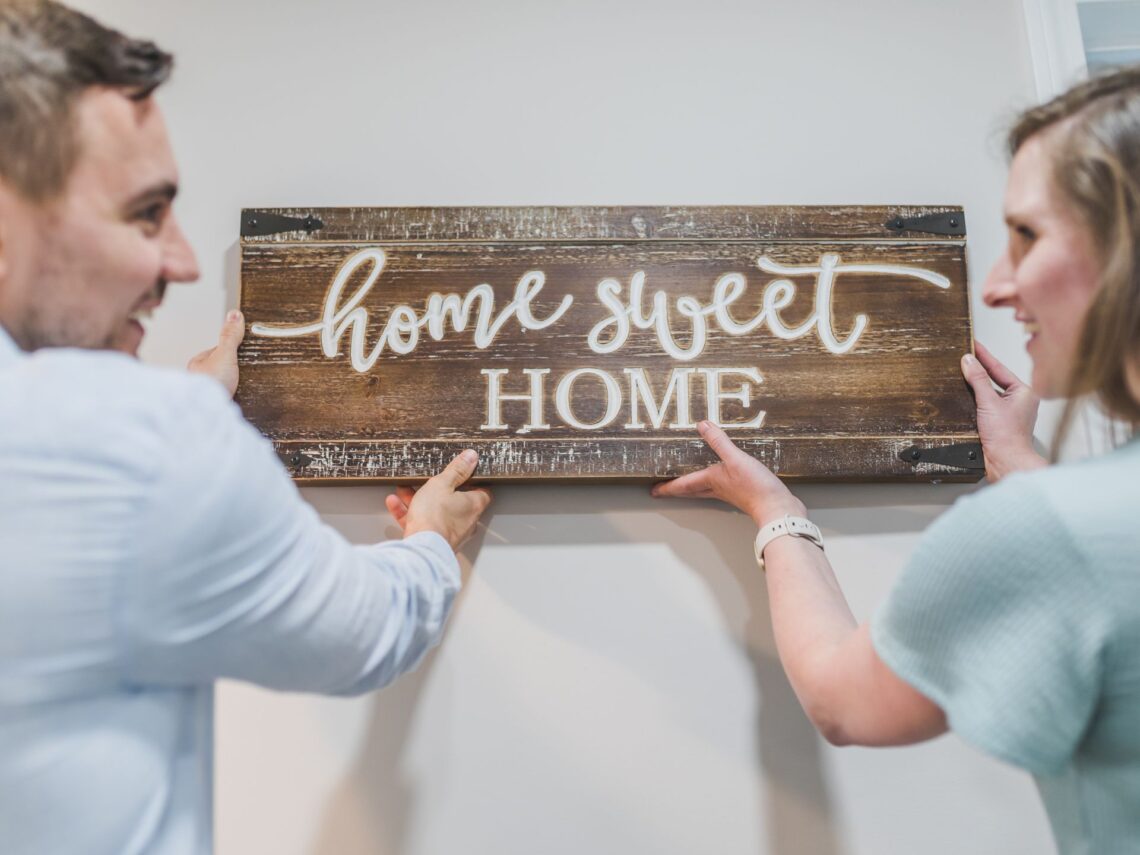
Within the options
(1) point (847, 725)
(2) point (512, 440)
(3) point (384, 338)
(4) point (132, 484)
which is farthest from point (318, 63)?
(1) point (847, 725)

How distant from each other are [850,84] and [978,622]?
3.19ft

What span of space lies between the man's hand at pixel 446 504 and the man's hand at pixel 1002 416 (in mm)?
714

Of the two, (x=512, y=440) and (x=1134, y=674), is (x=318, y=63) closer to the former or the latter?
(x=512, y=440)

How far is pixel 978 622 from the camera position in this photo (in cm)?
63

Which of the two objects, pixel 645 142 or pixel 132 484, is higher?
pixel 645 142

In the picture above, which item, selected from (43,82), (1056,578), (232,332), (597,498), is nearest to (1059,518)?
(1056,578)

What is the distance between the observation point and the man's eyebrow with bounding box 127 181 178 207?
2.29 feet

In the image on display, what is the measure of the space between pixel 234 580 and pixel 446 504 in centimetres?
50

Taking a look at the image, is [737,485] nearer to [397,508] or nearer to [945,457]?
[945,457]

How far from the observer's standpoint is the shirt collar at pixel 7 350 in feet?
2.08

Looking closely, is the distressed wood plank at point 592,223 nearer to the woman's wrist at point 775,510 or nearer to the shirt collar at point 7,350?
the woman's wrist at point 775,510

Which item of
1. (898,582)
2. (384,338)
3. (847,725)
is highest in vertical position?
(384,338)

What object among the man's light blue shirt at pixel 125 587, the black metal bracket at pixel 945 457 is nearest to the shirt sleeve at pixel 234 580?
the man's light blue shirt at pixel 125 587

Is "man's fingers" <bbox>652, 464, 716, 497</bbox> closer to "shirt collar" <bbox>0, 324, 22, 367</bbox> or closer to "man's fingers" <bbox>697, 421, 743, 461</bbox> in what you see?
"man's fingers" <bbox>697, 421, 743, 461</bbox>
